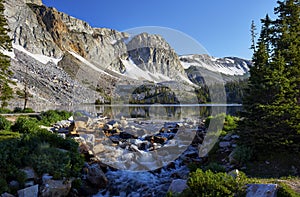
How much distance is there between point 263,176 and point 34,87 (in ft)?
276

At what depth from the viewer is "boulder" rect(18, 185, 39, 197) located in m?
7.51

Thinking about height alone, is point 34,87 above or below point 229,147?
above

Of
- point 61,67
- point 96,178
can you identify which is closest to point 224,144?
point 96,178

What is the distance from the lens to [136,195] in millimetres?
9016

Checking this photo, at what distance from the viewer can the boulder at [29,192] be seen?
7.51 meters

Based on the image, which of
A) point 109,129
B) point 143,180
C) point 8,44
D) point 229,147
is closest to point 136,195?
point 143,180

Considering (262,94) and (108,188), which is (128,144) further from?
(262,94)

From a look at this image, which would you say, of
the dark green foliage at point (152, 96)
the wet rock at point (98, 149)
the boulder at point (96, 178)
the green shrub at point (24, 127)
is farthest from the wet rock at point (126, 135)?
the dark green foliage at point (152, 96)

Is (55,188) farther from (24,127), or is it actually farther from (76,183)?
(24,127)

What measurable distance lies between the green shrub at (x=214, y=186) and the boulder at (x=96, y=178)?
13.9 feet

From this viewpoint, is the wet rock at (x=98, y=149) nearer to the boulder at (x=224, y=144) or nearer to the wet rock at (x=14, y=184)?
the wet rock at (x=14, y=184)

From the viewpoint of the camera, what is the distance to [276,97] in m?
10.5

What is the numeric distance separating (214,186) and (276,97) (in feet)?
20.4

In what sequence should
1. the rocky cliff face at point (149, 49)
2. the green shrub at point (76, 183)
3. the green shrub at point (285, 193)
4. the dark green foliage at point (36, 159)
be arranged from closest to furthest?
1. the green shrub at point (285, 193)
2. the dark green foliage at point (36, 159)
3. the green shrub at point (76, 183)
4. the rocky cliff face at point (149, 49)
